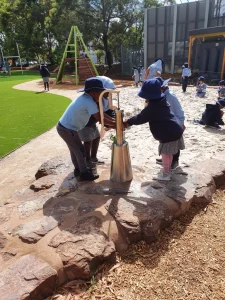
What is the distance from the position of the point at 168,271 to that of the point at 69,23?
26.9 m

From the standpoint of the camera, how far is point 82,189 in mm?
3109

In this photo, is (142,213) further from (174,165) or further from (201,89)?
(201,89)

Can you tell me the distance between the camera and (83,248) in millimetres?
2121

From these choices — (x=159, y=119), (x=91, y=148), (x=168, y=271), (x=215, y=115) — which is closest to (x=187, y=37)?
(x=215, y=115)

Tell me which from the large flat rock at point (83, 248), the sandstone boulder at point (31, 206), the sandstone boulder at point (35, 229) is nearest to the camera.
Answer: the large flat rock at point (83, 248)

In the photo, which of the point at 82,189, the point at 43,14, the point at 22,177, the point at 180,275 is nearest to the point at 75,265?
the point at 180,275

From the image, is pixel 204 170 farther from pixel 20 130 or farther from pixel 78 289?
pixel 20 130

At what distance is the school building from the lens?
54.4 feet

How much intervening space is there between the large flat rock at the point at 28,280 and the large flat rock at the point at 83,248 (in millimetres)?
164

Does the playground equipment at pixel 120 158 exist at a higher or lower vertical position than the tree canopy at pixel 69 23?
lower

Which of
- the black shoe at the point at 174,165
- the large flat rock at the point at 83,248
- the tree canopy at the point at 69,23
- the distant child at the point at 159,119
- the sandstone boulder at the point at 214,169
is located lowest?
the sandstone boulder at the point at 214,169

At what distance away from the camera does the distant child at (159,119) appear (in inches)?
116

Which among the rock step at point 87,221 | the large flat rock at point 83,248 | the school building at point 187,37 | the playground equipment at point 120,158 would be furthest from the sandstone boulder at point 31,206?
the school building at point 187,37

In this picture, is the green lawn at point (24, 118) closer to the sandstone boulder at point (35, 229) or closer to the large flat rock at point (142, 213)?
the sandstone boulder at point (35, 229)
